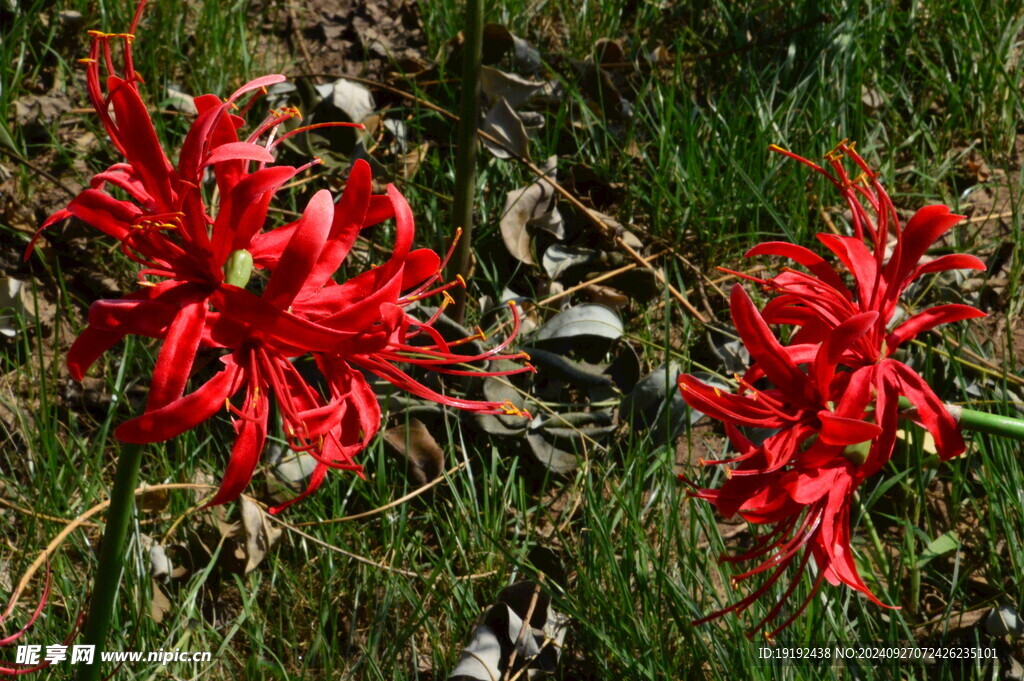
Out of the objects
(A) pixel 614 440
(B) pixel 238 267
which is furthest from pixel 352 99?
(B) pixel 238 267

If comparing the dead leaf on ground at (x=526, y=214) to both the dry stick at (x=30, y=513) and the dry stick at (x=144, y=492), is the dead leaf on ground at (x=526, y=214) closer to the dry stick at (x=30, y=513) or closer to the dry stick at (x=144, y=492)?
the dry stick at (x=144, y=492)

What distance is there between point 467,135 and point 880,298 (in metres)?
1.12

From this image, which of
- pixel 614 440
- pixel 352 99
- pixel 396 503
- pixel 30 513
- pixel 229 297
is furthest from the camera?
pixel 352 99

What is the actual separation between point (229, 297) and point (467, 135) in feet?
4.12

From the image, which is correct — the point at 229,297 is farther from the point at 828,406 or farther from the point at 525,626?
the point at 525,626

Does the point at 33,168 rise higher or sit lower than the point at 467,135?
lower

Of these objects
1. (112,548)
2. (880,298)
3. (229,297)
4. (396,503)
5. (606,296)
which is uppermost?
(229,297)

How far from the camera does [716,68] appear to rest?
A: 11.3 feet

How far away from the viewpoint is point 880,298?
5.64 ft

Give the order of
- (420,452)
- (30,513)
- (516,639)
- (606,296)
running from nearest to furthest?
(516,639) < (30,513) < (420,452) < (606,296)

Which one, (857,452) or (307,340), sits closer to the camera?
(307,340)

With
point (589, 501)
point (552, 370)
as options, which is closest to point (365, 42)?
point (552, 370)

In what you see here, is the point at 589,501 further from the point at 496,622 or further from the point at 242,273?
the point at 242,273

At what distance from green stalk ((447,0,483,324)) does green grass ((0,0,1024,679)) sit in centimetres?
28
